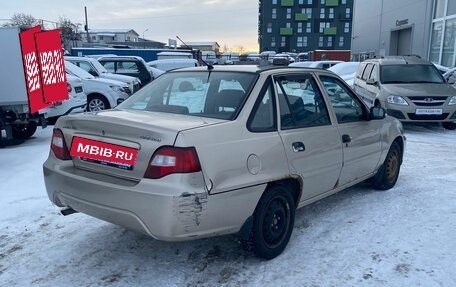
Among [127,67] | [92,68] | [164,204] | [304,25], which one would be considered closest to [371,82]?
[92,68]

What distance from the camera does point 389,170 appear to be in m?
5.41

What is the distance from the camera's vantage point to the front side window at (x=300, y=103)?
12.2ft

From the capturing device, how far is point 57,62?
27.8 ft

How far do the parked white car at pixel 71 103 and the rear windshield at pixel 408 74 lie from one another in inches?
280

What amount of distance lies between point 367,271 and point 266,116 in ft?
4.70

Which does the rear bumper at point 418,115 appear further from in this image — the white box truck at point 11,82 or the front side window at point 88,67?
the front side window at point 88,67

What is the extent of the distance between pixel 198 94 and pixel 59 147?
4.02 ft

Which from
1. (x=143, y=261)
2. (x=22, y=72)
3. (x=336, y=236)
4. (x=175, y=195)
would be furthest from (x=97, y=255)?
(x=22, y=72)

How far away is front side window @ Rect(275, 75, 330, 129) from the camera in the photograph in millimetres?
3730

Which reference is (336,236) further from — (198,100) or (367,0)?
(367,0)

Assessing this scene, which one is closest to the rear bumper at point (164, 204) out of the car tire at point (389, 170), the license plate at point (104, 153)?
the license plate at point (104, 153)

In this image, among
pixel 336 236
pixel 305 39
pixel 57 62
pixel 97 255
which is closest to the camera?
pixel 97 255

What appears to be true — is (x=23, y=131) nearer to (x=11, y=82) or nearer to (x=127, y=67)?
(x=11, y=82)

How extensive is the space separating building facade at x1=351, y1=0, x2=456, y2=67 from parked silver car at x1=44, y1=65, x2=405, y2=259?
72.7 ft
